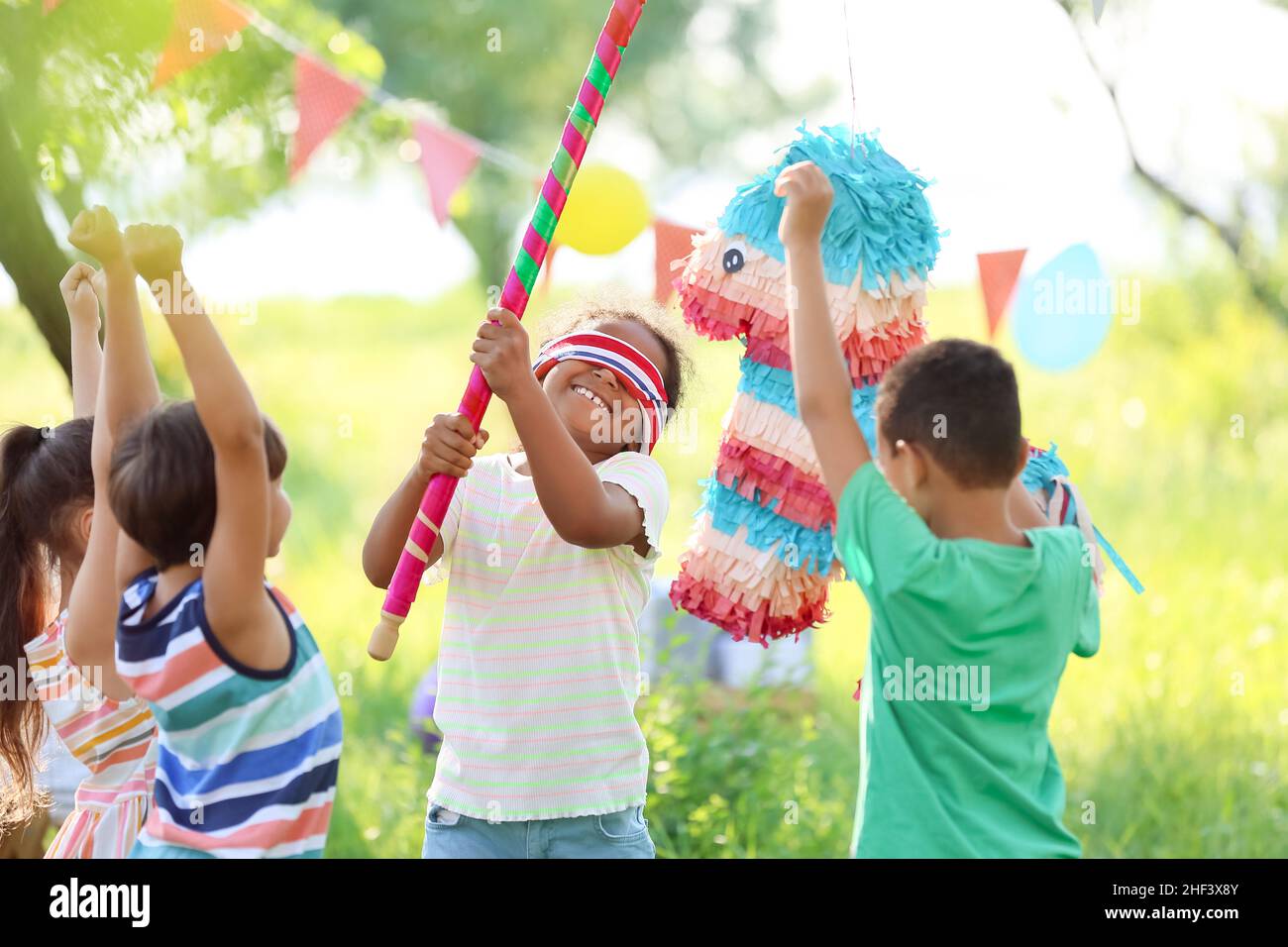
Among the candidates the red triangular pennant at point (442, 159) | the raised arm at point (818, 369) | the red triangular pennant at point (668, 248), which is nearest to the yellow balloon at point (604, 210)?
the red triangular pennant at point (668, 248)

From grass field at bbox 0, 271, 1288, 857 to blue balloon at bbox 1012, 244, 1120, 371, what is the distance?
24.4 inches

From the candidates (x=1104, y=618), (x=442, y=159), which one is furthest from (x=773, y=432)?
(x=1104, y=618)

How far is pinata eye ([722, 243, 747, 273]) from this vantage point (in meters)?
1.99

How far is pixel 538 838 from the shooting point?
1.75m

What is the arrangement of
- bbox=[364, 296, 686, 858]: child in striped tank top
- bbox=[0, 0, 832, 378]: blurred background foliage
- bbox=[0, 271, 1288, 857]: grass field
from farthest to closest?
bbox=[0, 271, 1288, 857]: grass field
bbox=[0, 0, 832, 378]: blurred background foliage
bbox=[364, 296, 686, 858]: child in striped tank top

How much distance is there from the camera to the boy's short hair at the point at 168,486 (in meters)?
1.47

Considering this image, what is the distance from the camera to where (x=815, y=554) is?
6.53ft

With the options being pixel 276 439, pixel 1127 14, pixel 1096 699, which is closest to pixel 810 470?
pixel 276 439

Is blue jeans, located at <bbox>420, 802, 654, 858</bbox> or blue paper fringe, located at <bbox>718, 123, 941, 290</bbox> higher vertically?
blue paper fringe, located at <bbox>718, 123, 941, 290</bbox>

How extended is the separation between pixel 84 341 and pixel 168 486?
60cm

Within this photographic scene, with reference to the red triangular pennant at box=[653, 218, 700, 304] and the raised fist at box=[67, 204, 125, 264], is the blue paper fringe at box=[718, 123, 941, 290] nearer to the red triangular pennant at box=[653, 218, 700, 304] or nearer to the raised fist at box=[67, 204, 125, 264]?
the red triangular pennant at box=[653, 218, 700, 304]

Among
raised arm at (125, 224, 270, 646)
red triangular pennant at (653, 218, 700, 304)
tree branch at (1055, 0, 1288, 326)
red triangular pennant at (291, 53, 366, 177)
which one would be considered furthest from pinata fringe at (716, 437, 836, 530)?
tree branch at (1055, 0, 1288, 326)

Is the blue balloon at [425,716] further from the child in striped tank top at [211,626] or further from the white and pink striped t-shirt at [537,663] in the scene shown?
the child in striped tank top at [211,626]
